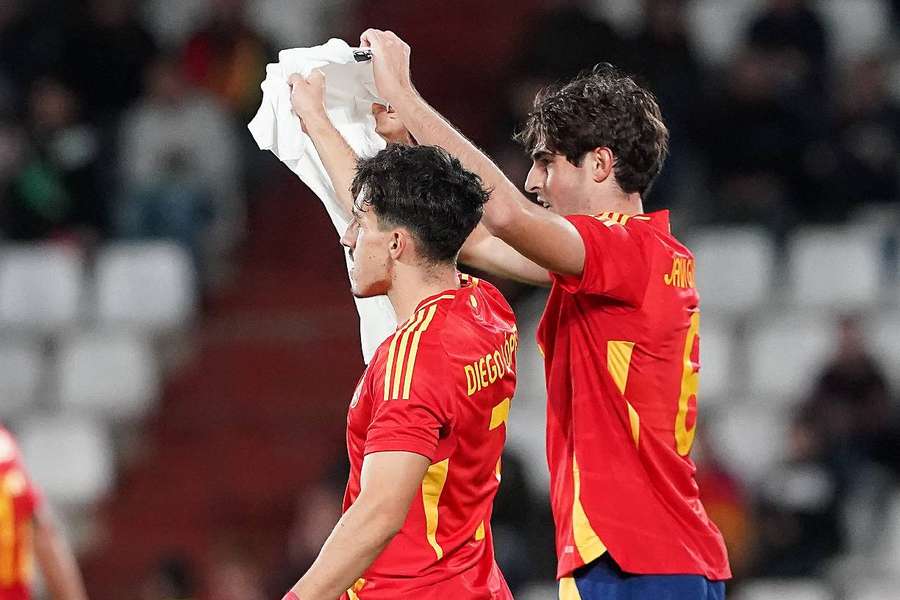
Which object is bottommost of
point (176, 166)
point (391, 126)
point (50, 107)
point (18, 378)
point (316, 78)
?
point (18, 378)

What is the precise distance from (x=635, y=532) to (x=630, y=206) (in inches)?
30.2

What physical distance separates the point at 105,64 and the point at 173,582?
4153mm

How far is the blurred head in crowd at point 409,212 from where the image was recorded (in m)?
3.44

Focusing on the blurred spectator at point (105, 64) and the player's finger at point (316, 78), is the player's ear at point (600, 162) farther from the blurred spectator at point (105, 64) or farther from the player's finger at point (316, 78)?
the blurred spectator at point (105, 64)

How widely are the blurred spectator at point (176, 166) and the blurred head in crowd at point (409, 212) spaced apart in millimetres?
6209

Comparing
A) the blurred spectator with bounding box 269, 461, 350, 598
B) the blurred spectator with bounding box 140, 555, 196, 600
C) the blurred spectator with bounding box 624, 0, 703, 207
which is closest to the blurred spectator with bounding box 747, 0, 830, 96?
the blurred spectator with bounding box 624, 0, 703, 207

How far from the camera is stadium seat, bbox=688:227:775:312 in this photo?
27.3 feet

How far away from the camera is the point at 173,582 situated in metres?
7.38

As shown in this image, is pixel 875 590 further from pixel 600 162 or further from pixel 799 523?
pixel 600 162

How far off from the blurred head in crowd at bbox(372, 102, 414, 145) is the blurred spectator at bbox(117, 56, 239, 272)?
5.72 meters

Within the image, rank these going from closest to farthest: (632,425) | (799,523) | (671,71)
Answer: (632,425) < (799,523) < (671,71)

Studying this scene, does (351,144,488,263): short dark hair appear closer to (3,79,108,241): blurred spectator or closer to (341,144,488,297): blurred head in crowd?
(341,144,488,297): blurred head in crowd

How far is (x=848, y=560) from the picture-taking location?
7352mm

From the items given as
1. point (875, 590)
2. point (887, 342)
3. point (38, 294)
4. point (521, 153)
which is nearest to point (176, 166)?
point (38, 294)
